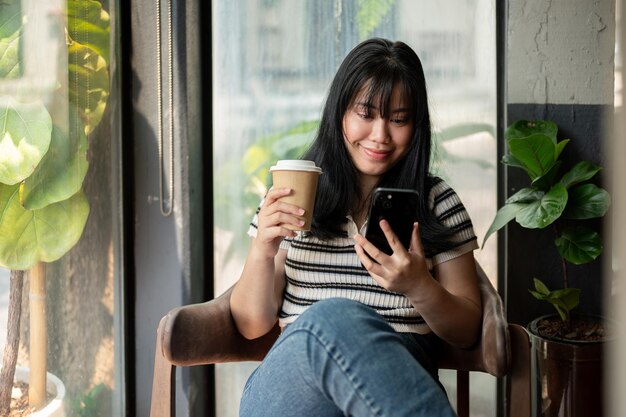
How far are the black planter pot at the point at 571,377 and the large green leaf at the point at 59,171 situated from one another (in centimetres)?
151

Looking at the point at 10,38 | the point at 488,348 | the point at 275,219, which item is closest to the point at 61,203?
the point at 10,38

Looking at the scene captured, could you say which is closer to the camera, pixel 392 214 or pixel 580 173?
pixel 392 214

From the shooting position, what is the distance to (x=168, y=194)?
231 cm

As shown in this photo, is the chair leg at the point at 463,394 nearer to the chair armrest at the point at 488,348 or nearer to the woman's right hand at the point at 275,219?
the chair armrest at the point at 488,348

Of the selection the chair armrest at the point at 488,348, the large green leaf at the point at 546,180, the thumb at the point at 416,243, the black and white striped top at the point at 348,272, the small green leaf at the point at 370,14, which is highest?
the small green leaf at the point at 370,14

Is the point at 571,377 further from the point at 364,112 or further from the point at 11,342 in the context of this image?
the point at 11,342

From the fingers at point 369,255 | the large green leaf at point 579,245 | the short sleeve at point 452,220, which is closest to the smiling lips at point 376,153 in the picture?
the short sleeve at point 452,220

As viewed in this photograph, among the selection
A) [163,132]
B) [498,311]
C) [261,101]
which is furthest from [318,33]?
[498,311]

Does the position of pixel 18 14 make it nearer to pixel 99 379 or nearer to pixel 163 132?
pixel 163 132

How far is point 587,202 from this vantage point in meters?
2.16

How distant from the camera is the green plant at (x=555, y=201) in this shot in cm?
209

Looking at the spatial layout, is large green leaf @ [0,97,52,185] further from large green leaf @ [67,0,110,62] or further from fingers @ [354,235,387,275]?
fingers @ [354,235,387,275]

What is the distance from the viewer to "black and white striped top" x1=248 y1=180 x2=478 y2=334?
168cm

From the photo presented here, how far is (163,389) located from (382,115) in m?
0.83
